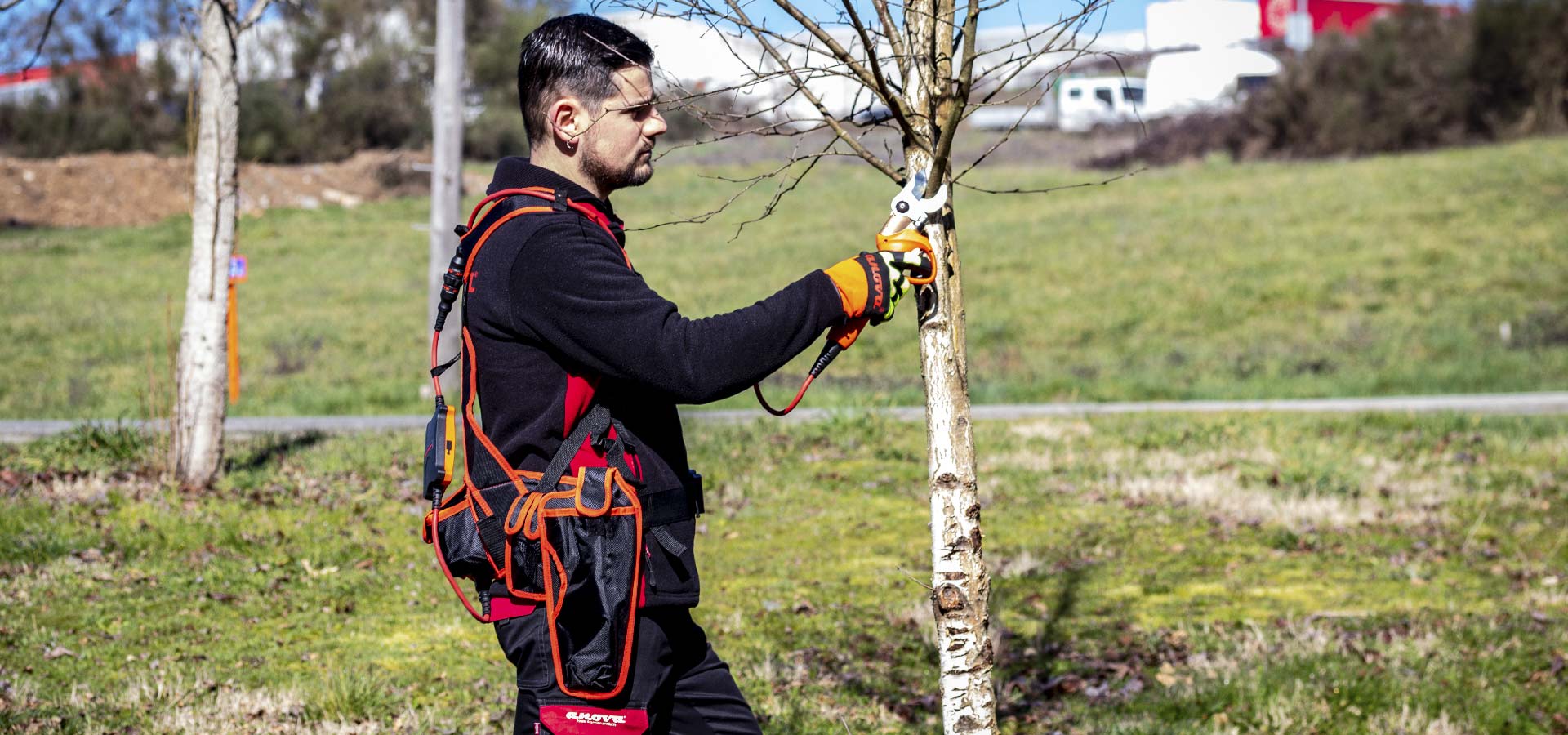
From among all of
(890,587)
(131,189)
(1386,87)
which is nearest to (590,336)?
(890,587)

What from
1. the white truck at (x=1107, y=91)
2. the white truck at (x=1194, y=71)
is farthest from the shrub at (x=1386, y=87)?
the white truck at (x=1107, y=91)

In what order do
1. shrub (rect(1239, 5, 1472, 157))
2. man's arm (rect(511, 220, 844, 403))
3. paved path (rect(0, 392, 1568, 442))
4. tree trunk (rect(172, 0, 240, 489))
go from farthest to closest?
shrub (rect(1239, 5, 1472, 157))
paved path (rect(0, 392, 1568, 442))
tree trunk (rect(172, 0, 240, 489))
man's arm (rect(511, 220, 844, 403))

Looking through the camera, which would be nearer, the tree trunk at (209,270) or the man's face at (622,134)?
the man's face at (622,134)

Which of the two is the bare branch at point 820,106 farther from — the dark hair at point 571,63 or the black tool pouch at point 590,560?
the black tool pouch at point 590,560

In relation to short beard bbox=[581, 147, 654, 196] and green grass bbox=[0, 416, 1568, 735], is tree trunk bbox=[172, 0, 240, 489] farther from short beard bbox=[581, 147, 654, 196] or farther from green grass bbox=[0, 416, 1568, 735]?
short beard bbox=[581, 147, 654, 196]

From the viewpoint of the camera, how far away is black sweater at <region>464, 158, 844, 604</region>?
2.78 m

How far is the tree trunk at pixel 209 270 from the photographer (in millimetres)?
9328

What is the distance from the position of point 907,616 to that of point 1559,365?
14.1m

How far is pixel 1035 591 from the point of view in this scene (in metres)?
7.53

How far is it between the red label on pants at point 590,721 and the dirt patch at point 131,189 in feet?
113

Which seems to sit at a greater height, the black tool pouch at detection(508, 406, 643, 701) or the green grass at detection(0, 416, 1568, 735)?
the black tool pouch at detection(508, 406, 643, 701)

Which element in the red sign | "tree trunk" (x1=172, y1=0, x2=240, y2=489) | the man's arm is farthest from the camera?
the red sign

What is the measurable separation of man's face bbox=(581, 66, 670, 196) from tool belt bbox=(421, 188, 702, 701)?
140 mm

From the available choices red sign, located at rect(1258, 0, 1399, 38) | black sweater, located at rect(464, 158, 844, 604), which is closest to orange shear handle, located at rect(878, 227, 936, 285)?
black sweater, located at rect(464, 158, 844, 604)
